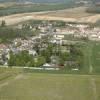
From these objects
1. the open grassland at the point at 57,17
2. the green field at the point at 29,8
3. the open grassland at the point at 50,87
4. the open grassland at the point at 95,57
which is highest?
the green field at the point at 29,8

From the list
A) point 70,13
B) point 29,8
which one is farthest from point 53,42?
point 29,8

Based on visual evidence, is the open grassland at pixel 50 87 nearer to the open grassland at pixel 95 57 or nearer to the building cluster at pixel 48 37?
the open grassland at pixel 95 57

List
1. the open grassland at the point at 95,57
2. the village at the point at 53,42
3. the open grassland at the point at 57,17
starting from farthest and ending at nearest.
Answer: the open grassland at the point at 57,17, the village at the point at 53,42, the open grassland at the point at 95,57

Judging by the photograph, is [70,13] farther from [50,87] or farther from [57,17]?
[50,87]

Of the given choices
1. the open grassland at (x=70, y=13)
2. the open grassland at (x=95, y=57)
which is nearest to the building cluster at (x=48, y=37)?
the open grassland at (x=95, y=57)

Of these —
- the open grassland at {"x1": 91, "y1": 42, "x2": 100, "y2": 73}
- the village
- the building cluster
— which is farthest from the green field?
the open grassland at {"x1": 91, "y1": 42, "x2": 100, "y2": 73}

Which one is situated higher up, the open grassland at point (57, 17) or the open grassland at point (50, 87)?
the open grassland at point (57, 17)

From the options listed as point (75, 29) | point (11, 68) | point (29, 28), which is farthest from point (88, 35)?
point (11, 68)
